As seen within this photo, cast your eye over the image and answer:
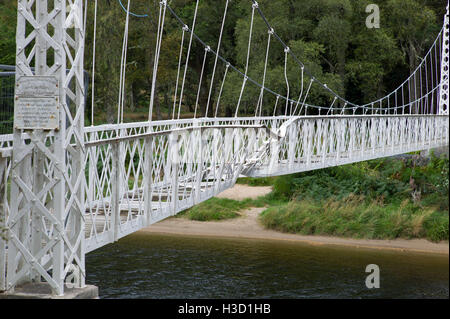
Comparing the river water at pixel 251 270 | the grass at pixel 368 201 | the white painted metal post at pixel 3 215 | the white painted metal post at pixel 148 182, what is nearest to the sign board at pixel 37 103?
the white painted metal post at pixel 3 215

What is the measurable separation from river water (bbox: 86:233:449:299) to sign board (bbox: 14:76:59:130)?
15.8 feet

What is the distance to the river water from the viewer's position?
34.5 feet

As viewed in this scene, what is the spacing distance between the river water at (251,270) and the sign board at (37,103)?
4808 millimetres

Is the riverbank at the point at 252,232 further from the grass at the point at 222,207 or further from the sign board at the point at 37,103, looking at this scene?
the sign board at the point at 37,103

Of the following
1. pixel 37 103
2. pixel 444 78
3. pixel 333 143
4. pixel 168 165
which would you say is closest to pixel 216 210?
pixel 333 143

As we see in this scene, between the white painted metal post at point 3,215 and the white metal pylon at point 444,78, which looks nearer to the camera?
the white painted metal post at point 3,215

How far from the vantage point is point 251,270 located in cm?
1203

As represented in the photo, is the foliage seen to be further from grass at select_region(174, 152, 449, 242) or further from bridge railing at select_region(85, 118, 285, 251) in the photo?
bridge railing at select_region(85, 118, 285, 251)

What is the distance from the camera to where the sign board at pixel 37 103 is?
5.44 m

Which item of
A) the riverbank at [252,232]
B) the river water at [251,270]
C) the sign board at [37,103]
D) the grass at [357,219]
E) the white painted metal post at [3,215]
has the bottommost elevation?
the river water at [251,270]

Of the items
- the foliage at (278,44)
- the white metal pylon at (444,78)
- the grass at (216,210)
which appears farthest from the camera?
the foliage at (278,44)
